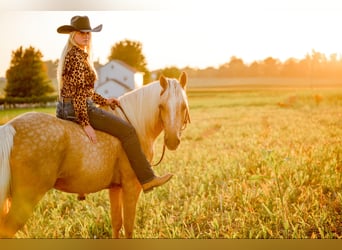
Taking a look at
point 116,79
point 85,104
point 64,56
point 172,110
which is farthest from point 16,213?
point 116,79

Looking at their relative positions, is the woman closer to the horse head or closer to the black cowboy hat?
the black cowboy hat

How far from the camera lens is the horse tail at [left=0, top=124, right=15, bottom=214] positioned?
2.60m

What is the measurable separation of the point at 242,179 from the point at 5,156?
2.00 metres

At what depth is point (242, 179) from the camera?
367 cm

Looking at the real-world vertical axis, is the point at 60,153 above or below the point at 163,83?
below

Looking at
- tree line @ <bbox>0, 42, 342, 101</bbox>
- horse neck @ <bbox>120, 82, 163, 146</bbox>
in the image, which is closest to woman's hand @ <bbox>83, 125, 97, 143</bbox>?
horse neck @ <bbox>120, 82, 163, 146</bbox>

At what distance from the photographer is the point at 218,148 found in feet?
12.9

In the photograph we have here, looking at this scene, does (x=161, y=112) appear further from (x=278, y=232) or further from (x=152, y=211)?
(x=278, y=232)

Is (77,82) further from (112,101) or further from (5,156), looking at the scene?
(5,156)

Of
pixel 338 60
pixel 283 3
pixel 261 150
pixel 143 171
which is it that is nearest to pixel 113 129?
pixel 143 171

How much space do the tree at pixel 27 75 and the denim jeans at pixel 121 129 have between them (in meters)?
0.87

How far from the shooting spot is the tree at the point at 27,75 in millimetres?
3676

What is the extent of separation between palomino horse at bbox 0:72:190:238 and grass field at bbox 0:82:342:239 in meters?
0.42

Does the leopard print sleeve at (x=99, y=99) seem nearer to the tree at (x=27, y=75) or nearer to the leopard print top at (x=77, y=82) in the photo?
the leopard print top at (x=77, y=82)
